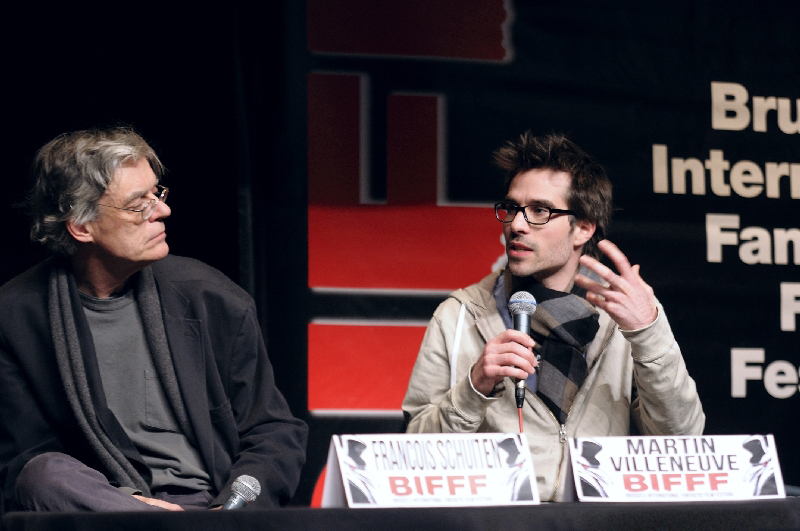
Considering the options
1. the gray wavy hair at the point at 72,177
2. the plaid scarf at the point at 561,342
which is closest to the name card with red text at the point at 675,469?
the plaid scarf at the point at 561,342

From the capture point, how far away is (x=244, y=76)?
2783mm

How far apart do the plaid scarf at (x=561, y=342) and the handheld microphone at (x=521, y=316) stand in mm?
344

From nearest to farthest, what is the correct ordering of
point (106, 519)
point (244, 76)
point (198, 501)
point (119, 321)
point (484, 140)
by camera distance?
point (106, 519) → point (198, 501) → point (119, 321) → point (244, 76) → point (484, 140)

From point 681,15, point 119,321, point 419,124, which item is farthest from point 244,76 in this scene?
point 681,15

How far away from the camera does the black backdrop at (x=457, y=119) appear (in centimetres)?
272

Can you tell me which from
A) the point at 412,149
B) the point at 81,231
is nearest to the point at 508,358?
the point at 81,231

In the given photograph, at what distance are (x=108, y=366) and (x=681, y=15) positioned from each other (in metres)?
2.31

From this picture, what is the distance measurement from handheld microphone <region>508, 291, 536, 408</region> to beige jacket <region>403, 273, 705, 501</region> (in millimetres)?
123

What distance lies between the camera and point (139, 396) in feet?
6.57

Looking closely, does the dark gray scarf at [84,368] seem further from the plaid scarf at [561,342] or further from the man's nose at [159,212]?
the plaid scarf at [561,342]

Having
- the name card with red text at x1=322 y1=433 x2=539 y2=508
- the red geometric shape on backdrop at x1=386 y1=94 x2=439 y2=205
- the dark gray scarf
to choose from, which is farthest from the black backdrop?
the name card with red text at x1=322 y1=433 x2=539 y2=508

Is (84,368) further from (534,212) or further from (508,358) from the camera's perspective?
(534,212)

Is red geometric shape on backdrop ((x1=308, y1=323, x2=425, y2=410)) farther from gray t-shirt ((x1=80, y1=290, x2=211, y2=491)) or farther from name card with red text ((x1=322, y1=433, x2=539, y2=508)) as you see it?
name card with red text ((x1=322, y1=433, x2=539, y2=508))

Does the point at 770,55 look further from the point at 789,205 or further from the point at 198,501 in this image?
the point at 198,501
